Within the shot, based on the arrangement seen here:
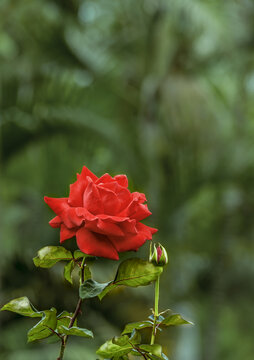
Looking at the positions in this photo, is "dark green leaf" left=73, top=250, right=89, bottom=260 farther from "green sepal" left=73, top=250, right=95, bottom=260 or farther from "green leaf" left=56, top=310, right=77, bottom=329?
"green leaf" left=56, top=310, right=77, bottom=329

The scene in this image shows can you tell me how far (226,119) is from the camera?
1059 centimetres

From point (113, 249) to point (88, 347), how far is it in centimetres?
475

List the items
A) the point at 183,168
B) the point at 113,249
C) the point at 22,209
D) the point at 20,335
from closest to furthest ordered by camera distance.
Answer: the point at 113,249, the point at 20,335, the point at 183,168, the point at 22,209

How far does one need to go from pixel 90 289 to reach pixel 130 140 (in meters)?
5.82

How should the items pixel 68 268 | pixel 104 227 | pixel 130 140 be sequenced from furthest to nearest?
pixel 130 140, pixel 68 268, pixel 104 227

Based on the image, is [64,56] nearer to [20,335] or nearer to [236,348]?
[20,335]

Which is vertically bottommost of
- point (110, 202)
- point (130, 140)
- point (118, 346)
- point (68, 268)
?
point (118, 346)

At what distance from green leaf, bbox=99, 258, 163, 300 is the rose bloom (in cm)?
4

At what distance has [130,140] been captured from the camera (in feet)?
21.7

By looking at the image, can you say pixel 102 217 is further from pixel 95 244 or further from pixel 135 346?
pixel 135 346

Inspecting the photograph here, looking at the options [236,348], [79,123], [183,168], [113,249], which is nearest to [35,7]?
[79,123]

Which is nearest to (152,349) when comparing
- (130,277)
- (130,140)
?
(130,277)

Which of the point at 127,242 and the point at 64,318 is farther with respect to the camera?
the point at 64,318

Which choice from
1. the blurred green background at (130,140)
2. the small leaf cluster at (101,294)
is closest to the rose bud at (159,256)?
the small leaf cluster at (101,294)
